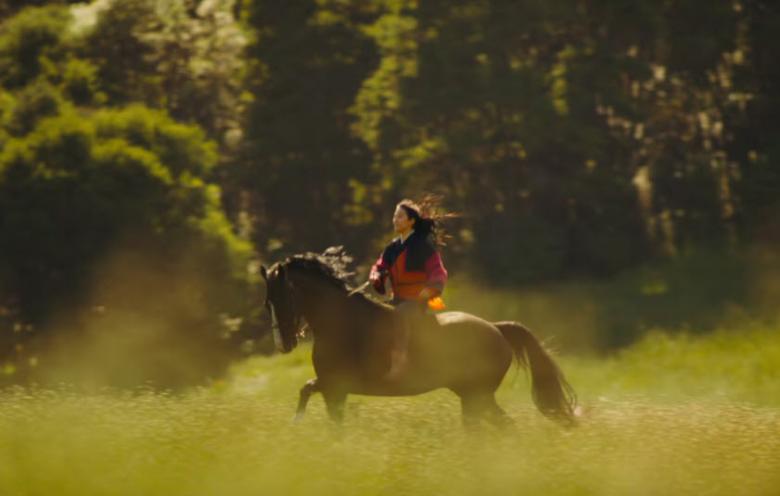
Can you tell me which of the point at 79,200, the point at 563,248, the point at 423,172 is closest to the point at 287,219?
the point at 423,172

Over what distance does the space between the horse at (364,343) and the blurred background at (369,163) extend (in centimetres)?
1988

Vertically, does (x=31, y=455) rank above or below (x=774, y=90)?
above

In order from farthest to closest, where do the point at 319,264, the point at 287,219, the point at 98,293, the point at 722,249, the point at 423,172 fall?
the point at 287,219
the point at 423,172
the point at 722,249
the point at 98,293
the point at 319,264

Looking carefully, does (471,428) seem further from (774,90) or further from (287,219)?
(287,219)

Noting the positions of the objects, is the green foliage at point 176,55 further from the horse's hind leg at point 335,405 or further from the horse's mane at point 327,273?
the horse's hind leg at point 335,405

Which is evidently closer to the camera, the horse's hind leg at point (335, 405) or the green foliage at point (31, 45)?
the horse's hind leg at point (335, 405)

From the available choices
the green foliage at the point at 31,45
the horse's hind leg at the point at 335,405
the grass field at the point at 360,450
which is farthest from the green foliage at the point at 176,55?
the horse's hind leg at the point at 335,405

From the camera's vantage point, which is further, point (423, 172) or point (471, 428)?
point (423, 172)

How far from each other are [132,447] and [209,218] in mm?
25404

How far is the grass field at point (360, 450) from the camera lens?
1080cm

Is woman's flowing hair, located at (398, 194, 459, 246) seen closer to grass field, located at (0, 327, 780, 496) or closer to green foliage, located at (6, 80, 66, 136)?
grass field, located at (0, 327, 780, 496)

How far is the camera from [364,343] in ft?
41.2

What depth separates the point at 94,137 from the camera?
36469mm

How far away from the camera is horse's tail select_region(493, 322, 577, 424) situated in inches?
538
